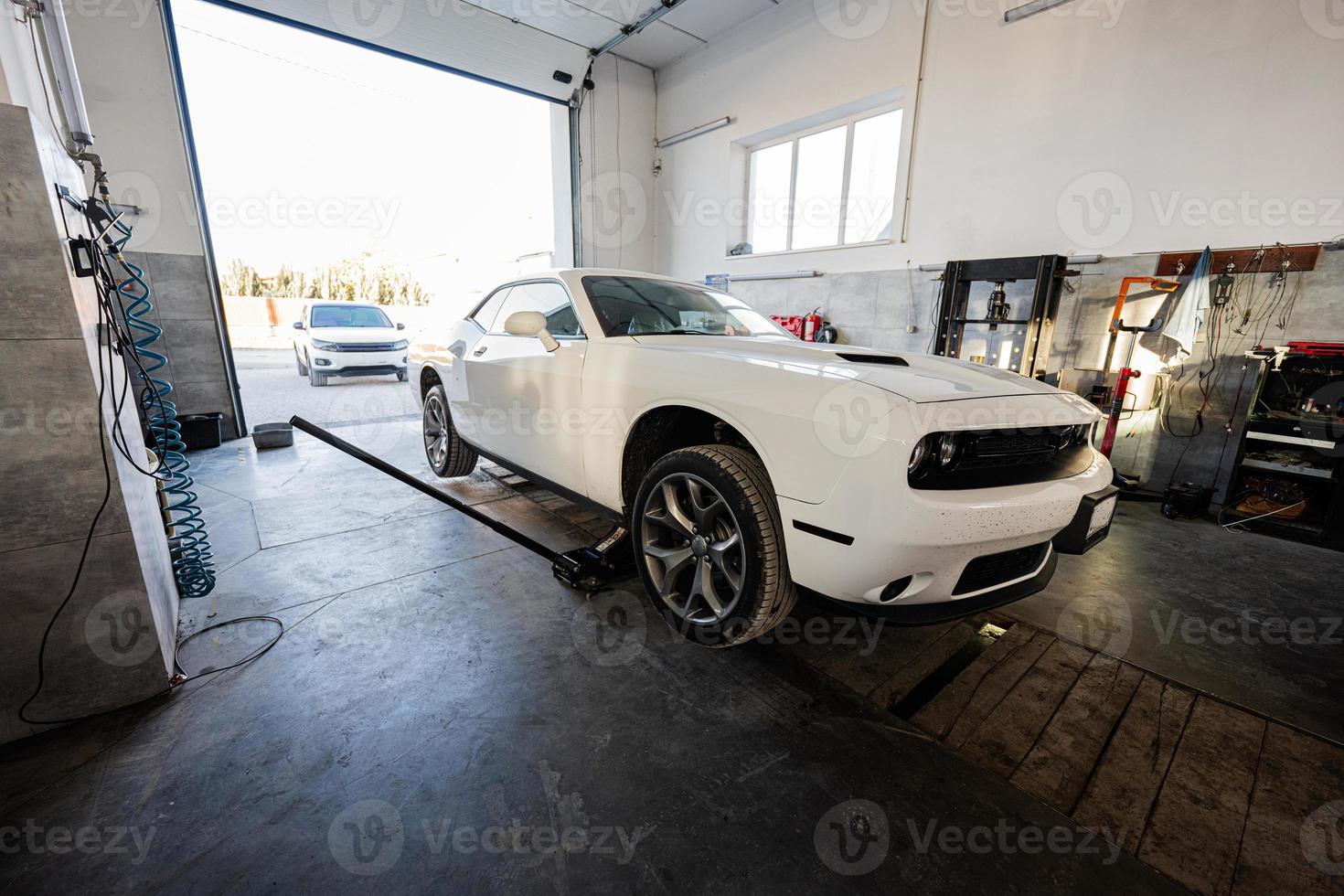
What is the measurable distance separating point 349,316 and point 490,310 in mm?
7470

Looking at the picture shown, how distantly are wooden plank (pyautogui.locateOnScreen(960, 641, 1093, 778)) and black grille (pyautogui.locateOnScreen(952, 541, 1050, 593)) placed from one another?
1.42 feet

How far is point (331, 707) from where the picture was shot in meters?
1.55

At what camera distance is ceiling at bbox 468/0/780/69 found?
19.4ft

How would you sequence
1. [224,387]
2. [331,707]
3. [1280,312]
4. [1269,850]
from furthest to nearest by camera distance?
[224,387], [1280,312], [331,707], [1269,850]

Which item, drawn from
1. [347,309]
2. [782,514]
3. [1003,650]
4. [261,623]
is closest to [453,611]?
[261,623]

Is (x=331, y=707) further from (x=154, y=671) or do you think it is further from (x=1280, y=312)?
(x=1280, y=312)

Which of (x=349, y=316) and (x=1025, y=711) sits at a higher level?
(x=349, y=316)

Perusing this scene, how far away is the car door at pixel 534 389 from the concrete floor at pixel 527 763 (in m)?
0.62

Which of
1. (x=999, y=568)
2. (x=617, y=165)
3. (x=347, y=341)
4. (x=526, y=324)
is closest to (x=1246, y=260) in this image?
(x=999, y=568)

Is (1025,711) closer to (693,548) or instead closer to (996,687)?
(996,687)

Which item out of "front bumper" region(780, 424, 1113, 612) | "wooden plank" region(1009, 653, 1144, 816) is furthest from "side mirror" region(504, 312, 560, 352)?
"wooden plank" region(1009, 653, 1144, 816)

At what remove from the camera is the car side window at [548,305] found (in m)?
2.46

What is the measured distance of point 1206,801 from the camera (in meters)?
1.33

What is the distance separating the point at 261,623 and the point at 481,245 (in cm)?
1635
